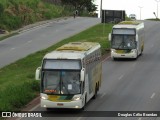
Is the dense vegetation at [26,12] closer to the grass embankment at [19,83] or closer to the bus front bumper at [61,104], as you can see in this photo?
the grass embankment at [19,83]

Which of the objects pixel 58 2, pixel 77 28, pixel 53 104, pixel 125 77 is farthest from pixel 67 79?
pixel 58 2

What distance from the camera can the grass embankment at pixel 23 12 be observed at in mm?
78875

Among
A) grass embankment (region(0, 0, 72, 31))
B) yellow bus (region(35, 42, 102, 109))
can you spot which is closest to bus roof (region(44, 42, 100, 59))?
yellow bus (region(35, 42, 102, 109))

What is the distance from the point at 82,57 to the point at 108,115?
10.8 feet

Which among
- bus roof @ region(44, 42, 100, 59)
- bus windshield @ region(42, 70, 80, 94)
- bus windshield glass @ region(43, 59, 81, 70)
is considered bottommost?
bus windshield @ region(42, 70, 80, 94)

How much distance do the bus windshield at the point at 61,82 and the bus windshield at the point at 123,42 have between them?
23852 mm

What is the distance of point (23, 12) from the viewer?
8544 cm

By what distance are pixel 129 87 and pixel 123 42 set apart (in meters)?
14.8

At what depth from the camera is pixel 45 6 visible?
97.9 metres

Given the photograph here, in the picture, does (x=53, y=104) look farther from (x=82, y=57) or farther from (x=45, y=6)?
(x=45, y=6)

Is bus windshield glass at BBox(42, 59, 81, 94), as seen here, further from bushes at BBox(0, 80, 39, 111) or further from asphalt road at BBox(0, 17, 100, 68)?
asphalt road at BBox(0, 17, 100, 68)

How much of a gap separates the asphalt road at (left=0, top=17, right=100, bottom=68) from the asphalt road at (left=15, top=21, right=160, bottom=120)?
10.5 meters

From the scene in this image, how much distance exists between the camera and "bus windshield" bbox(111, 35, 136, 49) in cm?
5081

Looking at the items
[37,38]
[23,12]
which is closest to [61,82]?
[37,38]
